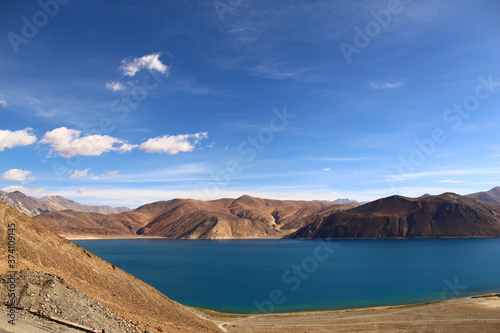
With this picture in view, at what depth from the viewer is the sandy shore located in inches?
1613

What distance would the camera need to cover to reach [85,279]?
34594 millimetres

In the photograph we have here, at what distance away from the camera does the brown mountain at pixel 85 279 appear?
27153 mm

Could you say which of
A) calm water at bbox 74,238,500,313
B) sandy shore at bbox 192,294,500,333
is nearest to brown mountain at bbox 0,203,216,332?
sandy shore at bbox 192,294,500,333

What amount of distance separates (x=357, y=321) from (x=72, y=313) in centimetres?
3749

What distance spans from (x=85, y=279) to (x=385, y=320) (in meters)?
40.2

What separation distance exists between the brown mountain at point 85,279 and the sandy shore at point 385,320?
8.71 m

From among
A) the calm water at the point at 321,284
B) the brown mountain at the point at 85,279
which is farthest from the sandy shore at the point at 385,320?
the brown mountain at the point at 85,279

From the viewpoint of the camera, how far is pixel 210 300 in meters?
64.0

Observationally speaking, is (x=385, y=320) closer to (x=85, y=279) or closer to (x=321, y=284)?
(x=321, y=284)

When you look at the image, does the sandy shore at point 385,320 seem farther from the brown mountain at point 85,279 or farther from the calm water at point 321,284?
the brown mountain at point 85,279

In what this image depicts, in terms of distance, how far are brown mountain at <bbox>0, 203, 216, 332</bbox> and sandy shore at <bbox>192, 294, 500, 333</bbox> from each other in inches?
343

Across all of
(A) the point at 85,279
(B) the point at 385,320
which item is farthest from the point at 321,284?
(A) the point at 85,279

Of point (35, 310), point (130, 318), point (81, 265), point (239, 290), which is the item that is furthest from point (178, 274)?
point (35, 310)

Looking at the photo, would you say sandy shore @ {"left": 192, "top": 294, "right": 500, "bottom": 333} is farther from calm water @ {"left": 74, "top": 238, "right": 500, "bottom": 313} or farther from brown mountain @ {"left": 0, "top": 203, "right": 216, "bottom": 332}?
brown mountain @ {"left": 0, "top": 203, "right": 216, "bottom": 332}
